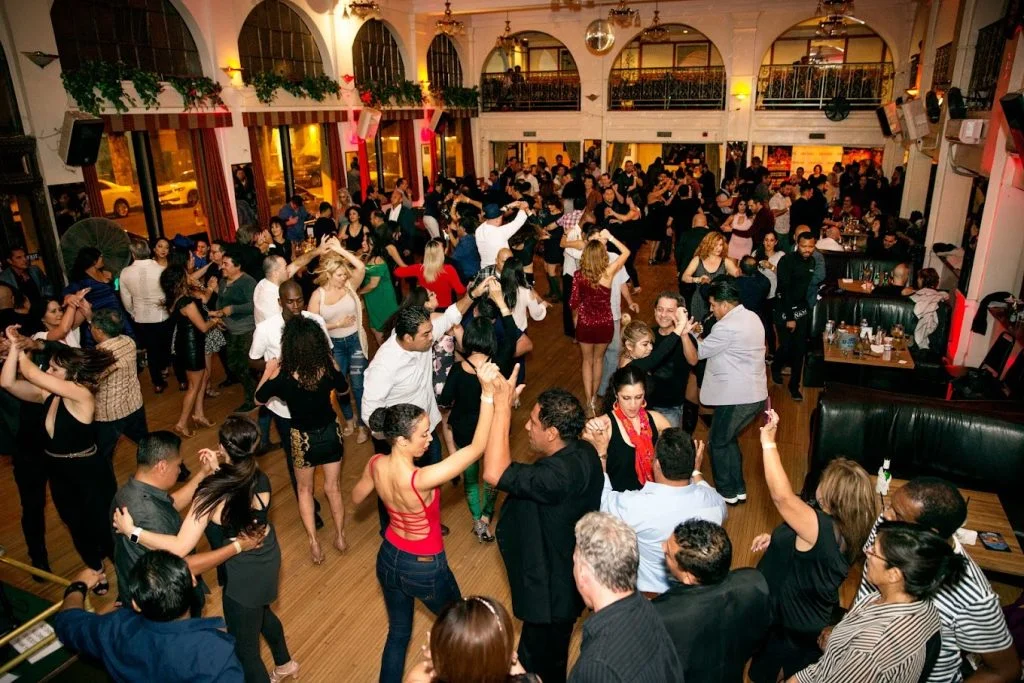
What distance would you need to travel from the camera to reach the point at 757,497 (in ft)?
14.7

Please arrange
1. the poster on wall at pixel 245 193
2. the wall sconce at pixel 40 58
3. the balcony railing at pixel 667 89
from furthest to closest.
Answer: the balcony railing at pixel 667 89 < the poster on wall at pixel 245 193 < the wall sconce at pixel 40 58

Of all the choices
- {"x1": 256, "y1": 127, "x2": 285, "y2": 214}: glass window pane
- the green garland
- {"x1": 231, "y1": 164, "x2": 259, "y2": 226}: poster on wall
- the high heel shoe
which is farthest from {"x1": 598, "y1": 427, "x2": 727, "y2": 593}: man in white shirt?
the green garland

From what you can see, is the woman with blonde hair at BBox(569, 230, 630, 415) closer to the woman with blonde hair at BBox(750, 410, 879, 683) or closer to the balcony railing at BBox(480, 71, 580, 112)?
the woman with blonde hair at BBox(750, 410, 879, 683)

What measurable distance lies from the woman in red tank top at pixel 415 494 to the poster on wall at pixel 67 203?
6.91 m

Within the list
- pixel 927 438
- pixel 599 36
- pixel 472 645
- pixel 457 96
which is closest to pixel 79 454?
pixel 472 645

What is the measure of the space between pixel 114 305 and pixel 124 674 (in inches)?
182

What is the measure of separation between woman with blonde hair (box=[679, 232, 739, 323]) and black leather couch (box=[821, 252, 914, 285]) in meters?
2.41

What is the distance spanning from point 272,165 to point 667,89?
30.5 feet

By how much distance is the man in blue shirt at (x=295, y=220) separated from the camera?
9.22m

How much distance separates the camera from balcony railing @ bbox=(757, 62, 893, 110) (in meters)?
14.7

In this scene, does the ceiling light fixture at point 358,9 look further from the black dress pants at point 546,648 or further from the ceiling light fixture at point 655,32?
the black dress pants at point 546,648

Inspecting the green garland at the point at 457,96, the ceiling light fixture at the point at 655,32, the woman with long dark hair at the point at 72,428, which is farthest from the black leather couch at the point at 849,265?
the green garland at the point at 457,96

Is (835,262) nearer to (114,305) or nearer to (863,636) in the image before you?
(863,636)

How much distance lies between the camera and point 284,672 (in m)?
3.06
